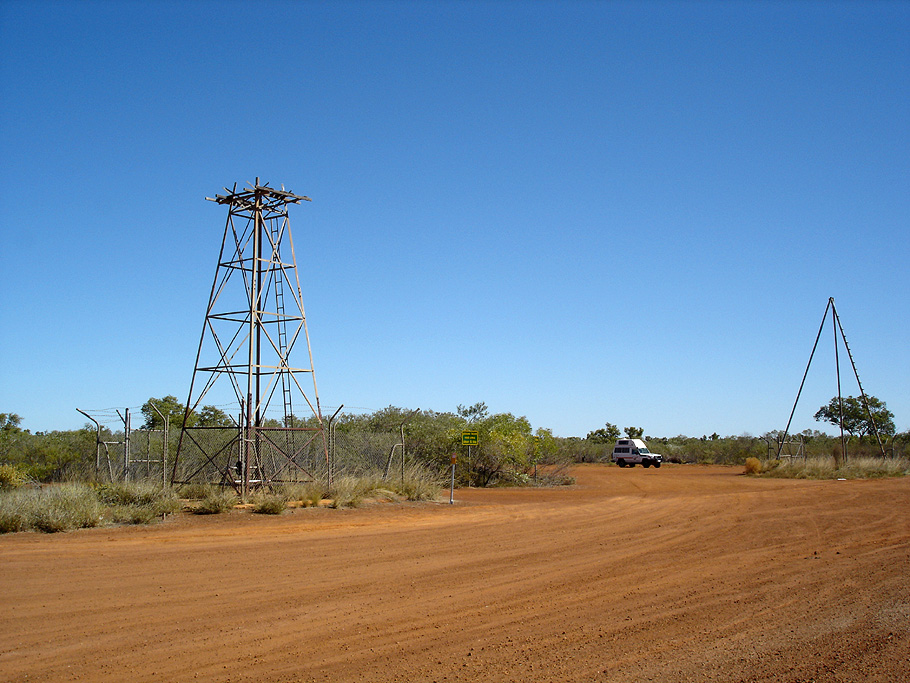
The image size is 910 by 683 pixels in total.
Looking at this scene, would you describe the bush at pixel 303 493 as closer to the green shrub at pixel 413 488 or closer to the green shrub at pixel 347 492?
the green shrub at pixel 347 492

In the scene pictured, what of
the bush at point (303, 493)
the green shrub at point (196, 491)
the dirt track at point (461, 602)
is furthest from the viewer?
the bush at point (303, 493)

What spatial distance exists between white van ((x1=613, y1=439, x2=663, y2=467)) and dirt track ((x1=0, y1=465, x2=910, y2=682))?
4314cm

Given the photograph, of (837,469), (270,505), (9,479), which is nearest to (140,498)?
(270,505)

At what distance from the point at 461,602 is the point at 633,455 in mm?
54013

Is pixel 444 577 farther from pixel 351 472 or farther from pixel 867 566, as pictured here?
pixel 351 472

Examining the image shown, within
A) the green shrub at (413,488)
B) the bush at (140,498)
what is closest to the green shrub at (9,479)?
the bush at (140,498)

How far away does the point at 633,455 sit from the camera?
6166 centimetres

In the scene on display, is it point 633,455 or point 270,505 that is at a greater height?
point 633,455

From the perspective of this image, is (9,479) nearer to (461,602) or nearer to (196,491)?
(196,491)

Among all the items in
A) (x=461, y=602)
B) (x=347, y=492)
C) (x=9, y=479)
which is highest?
(x=9, y=479)

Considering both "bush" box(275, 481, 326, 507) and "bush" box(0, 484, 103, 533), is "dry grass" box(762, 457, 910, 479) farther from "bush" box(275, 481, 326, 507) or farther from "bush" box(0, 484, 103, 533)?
"bush" box(0, 484, 103, 533)

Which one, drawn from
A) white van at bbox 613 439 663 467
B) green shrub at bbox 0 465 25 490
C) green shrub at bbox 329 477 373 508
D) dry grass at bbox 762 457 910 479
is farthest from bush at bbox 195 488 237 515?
white van at bbox 613 439 663 467

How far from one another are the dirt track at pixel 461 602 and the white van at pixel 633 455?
43140 mm

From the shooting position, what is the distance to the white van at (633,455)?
60562mm
